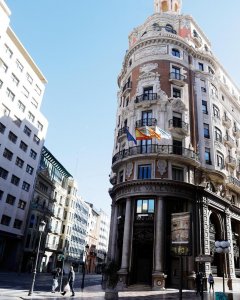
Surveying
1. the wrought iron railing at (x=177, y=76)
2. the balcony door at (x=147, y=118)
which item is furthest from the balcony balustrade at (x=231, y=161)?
the balcony door at (x=147, y=118)

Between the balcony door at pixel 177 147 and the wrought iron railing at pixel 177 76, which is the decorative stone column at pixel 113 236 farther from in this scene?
the wrought iron railing at pixel 177 76

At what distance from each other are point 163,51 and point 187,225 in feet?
96.7

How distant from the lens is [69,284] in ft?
61.4

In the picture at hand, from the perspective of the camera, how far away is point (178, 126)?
33.1 m

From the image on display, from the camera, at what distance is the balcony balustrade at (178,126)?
3225 cm

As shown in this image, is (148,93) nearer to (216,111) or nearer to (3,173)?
(216,111)

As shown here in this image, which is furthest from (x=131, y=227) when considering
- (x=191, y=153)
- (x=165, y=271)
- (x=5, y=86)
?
(x=5, y=86)

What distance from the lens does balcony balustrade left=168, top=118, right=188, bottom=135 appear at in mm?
32250

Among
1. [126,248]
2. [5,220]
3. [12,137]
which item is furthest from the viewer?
[12,137]

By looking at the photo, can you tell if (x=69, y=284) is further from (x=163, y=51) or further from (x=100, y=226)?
(x=100, y=226)

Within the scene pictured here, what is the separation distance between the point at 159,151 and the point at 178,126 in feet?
16.2

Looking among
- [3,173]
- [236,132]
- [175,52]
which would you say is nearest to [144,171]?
[175,52]

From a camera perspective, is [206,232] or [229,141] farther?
[229,141]

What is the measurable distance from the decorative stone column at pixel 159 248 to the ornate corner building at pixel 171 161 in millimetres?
86
